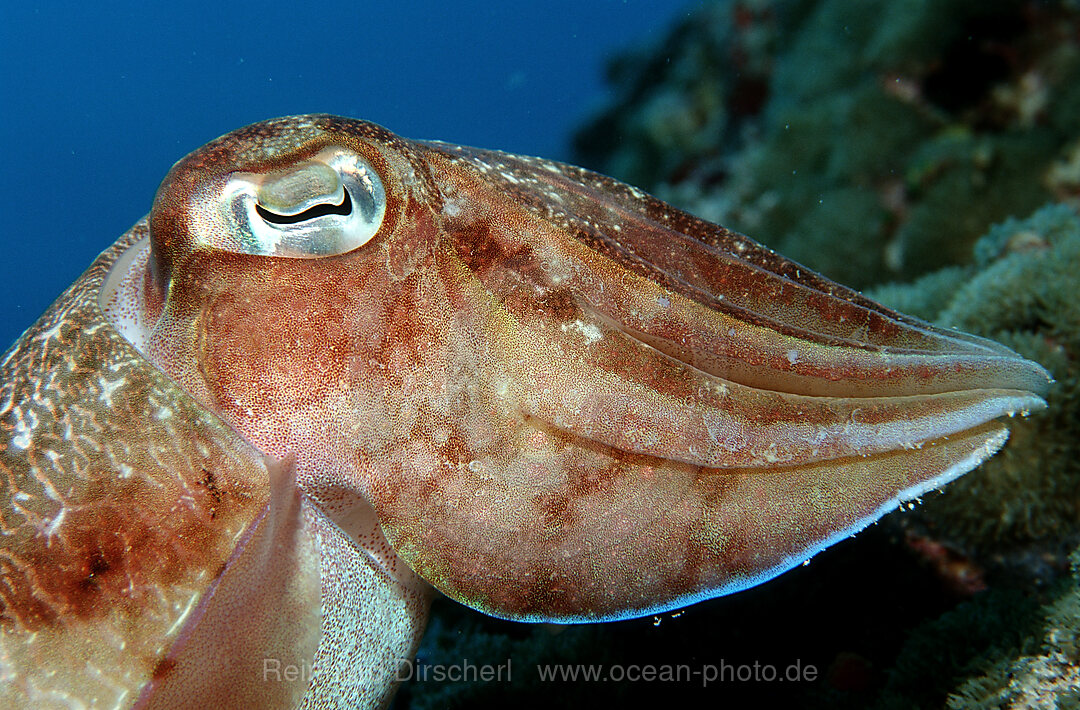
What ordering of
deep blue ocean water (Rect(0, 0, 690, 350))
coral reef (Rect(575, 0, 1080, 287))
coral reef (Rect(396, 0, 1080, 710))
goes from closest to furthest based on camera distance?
coral reef (Rect(396, 0, 1080, 710)) < coral reef (Rect(575, 0, 1080, 287)) < deep blue ocean water (Rect(0, 0, 690, 350))

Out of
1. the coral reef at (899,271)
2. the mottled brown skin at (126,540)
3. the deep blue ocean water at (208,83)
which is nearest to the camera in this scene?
the mottled brown skin at (126,540)

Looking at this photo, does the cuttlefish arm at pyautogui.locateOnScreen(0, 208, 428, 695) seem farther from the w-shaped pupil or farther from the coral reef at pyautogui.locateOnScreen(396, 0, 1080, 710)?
the coral reef at pyautogui.locateOnScreen(396, 0, 1080, 710)

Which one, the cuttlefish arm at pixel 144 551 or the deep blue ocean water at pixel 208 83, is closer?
the cuttlefish arm at pixel 144 551

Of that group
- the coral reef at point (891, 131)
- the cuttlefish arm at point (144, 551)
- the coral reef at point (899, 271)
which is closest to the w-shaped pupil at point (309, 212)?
the cuttlefish arm at point (144, 551)

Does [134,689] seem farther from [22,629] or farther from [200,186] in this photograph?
[200,186]

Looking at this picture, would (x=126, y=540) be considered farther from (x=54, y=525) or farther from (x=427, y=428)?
(x=427, y=428)

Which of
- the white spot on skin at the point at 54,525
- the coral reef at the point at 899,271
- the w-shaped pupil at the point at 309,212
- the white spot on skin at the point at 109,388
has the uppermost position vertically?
the coral reef at the point at 899,271

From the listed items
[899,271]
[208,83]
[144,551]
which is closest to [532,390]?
[144,551]

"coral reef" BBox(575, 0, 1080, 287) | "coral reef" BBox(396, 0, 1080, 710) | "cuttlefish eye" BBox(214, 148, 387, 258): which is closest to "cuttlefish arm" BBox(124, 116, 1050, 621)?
"cuttlefish eye" BBox(214, 148, 387, 258)

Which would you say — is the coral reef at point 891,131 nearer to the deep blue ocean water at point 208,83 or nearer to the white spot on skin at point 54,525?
the white spot on skin at point 54,525
